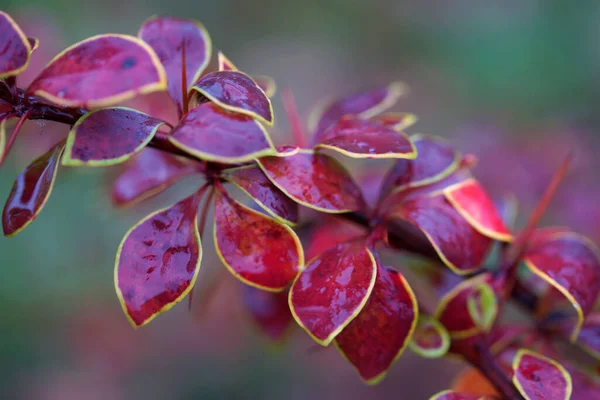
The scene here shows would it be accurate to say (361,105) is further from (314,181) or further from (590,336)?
(590,336)

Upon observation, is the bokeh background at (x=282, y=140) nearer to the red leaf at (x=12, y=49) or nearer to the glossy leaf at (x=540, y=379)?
the red leaf at (x=12, y=49)

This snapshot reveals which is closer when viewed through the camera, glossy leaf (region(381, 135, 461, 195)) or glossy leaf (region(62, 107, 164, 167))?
glossy leaf (region(62, 107, 164, 167))

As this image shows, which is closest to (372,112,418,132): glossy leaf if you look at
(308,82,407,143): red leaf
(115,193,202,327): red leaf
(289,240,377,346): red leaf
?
(308,82,407,143): red leaf

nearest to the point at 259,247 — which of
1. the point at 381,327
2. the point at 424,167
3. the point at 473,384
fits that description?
the point at 381,327

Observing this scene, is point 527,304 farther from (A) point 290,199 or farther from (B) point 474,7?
(B) point 474,7

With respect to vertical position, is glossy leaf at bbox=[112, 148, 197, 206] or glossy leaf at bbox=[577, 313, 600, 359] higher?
glossy leaf at bbox=[112, 148, 197, 206]

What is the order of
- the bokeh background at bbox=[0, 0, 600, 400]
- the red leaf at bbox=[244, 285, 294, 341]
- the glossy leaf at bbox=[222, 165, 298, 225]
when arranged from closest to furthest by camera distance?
the glossy leaf at bbox=[222, 165, 298, 225]
the red leaf at bbox=[244, 285, 294, 341]
the bokeh background at bbox=[0, 0, 600, 400]

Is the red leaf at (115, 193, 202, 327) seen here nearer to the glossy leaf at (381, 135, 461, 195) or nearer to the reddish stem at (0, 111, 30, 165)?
the reddish stem at (0, 111, 30, 165)
